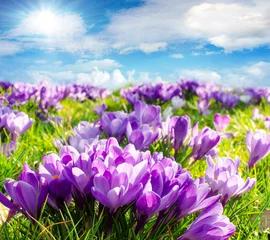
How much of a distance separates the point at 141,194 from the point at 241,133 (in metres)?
3.36

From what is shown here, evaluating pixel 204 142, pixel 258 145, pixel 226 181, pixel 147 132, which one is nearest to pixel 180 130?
pixel 204 142

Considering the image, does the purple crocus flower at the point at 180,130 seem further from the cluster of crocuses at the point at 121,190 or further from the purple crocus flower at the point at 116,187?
the purple crocus flower at the point at 116,187

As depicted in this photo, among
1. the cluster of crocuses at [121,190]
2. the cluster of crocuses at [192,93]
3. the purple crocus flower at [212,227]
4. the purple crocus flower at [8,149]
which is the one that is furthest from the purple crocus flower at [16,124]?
the cluster of crocuses at [192,93]

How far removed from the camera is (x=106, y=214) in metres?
1.58

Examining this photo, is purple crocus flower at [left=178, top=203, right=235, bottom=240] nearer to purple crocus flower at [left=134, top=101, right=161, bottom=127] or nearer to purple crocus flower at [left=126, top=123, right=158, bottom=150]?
purple crocus flower at [left=126, top=123, right=158, bottom=150]

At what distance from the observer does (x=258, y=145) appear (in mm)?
2533

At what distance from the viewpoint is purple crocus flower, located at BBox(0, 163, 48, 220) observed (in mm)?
1487

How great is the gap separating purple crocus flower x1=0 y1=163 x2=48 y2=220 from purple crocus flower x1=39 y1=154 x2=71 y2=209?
2 cm

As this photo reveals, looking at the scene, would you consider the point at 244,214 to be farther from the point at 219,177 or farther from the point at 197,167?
the point at 197,167

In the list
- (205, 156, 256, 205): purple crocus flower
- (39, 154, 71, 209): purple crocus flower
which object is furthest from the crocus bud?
(39, 154, 71, 209): purple crocus flower

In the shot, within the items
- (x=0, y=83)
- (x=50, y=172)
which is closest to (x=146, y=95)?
(x=0, y=83)

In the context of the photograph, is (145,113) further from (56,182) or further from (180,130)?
(56,182)

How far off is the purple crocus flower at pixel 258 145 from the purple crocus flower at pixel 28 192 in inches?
54.3

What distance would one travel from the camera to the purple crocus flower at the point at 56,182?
1527 millimetres
